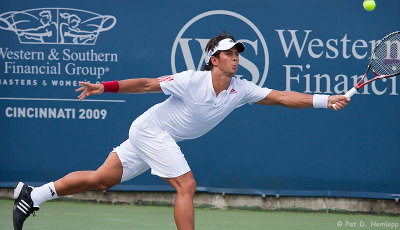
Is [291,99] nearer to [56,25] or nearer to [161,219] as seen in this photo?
[161,219]

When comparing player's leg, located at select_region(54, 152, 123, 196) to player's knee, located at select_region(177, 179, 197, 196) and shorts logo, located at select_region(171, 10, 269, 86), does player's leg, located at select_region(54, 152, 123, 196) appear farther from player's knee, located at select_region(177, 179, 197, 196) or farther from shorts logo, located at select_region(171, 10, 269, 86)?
shorts logo, located at select_region(171, 10, 269, 86)

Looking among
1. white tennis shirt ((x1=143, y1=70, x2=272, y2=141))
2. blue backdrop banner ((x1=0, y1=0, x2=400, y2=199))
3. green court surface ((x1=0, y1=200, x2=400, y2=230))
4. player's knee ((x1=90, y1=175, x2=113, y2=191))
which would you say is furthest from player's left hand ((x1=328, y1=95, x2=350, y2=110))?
blue backdrop banner ((x1=0, y1=0, x2=400, y2=199))

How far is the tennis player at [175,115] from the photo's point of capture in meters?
5.03

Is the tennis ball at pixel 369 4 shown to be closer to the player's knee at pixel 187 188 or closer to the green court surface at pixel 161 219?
the green court surface at pixel 161 219

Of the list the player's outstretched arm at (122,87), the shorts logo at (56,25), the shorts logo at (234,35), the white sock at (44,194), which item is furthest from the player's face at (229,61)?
the shorts logo at (56,25)

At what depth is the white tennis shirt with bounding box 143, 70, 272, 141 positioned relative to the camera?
5.09 m

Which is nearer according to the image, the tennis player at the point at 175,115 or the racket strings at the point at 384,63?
the tennis player at the point at 175,115

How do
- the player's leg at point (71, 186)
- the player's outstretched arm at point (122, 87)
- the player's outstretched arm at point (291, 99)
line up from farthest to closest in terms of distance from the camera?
the player's leg at point (71, 186) → the player's outstretched arm at point (291, 99) → the player's outstretched arm at point (122, 87)

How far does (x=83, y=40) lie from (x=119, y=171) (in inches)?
89.0

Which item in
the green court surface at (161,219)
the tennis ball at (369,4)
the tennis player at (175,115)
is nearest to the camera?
the tennis player at (175,115)

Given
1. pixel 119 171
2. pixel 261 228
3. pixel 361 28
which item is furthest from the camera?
pixel 361 28

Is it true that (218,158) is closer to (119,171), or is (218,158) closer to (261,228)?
(261,228)

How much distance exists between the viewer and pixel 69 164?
284 inches

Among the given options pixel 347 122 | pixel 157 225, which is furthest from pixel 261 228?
pixel 347 122
